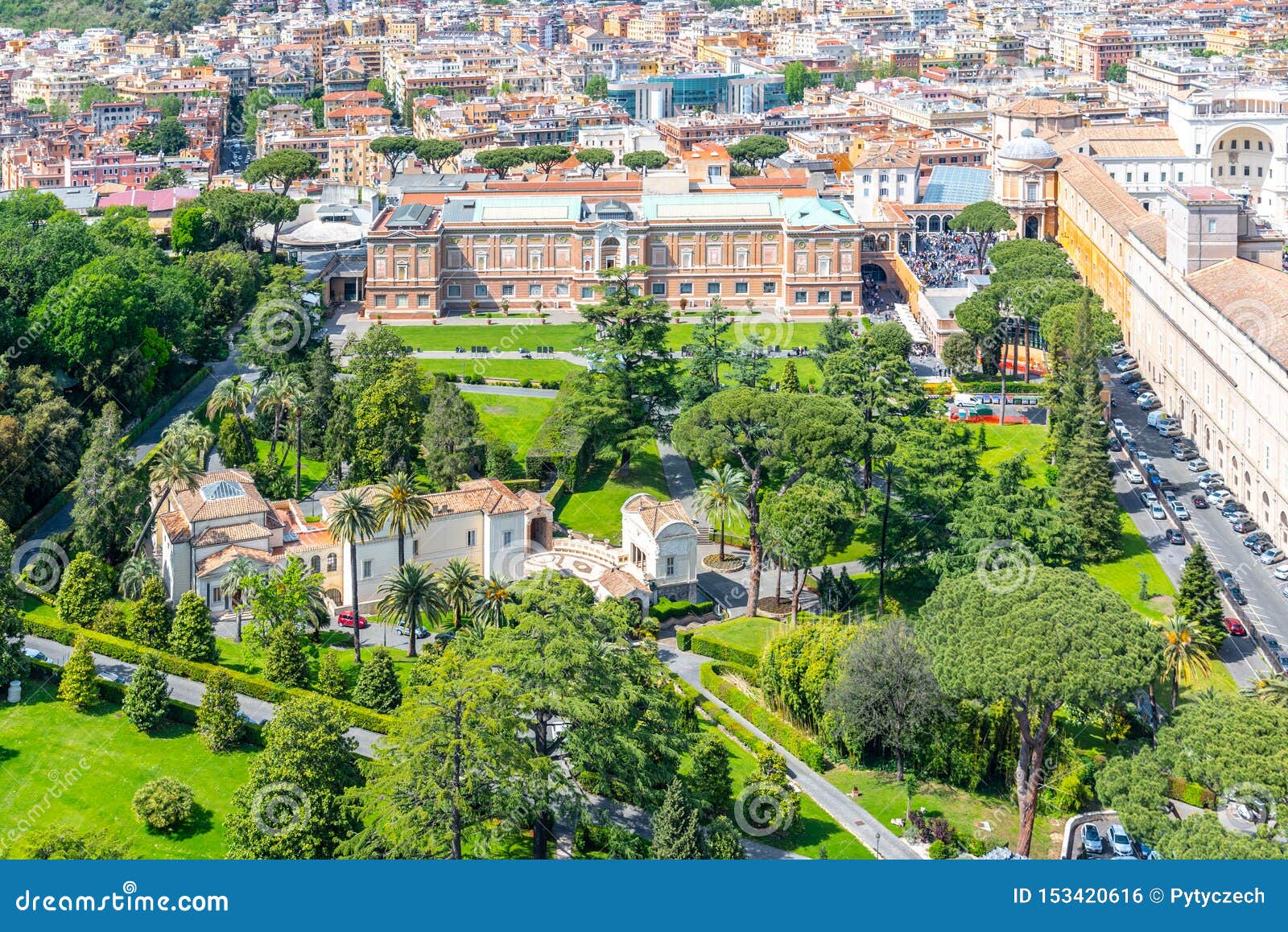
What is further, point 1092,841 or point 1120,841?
point 1120,841

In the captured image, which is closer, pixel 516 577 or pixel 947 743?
pixel 947 743

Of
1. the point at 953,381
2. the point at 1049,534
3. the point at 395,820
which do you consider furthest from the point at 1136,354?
the point at 395,820

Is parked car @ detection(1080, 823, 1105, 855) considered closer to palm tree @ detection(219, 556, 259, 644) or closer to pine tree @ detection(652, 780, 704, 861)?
pine tree @ detection(652, 780, 704, 861)

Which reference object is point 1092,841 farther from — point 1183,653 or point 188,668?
point 188,668

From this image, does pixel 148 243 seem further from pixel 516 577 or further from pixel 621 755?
pixel 621 755

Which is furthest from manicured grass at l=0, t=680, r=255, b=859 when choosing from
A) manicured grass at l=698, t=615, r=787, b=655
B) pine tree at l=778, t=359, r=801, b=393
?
pine tree at l=778, t=359, r=801, b=393

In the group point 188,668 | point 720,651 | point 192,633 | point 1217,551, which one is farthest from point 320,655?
point 1217,551

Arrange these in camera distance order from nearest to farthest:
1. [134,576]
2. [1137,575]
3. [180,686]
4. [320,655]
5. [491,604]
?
[180,686]
[491,604]
[320,655]
[134,576]
[1137,575]
